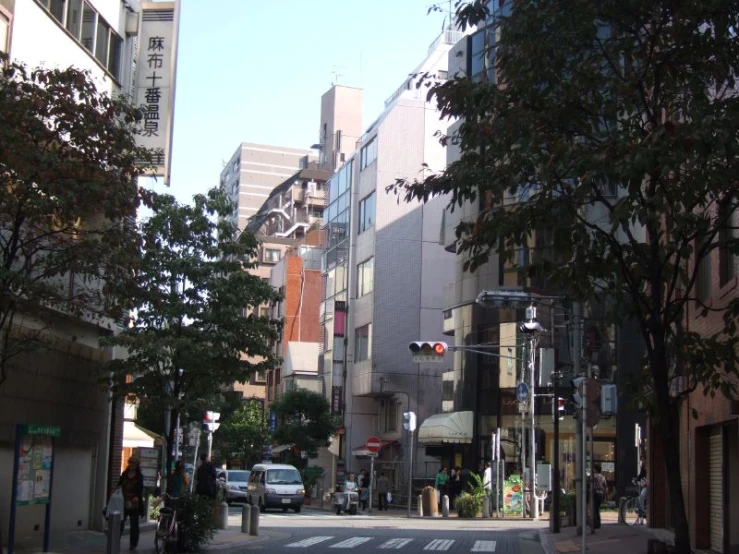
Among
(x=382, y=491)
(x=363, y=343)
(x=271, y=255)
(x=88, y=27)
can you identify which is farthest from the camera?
(x=271, y=255)

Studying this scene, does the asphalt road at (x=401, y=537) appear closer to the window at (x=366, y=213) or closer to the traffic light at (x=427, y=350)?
the traffic light at (x=427, y=350)

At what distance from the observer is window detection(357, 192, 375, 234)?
62.6m

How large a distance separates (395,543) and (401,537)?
2.37 metres

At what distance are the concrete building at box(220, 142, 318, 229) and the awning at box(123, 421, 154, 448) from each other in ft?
396

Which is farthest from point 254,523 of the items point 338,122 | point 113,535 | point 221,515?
point 338,122

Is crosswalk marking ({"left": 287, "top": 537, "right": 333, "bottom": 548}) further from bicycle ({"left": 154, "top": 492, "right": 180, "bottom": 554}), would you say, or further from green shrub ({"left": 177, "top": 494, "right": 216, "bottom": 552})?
bicycle ({"left": 154, "top": 492, "right": 180, "bottom": 554})

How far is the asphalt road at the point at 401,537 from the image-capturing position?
72.4 feet

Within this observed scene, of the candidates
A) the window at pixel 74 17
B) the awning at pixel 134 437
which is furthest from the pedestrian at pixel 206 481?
the window at pixel 74 17

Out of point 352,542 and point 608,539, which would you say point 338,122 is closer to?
point 608,539

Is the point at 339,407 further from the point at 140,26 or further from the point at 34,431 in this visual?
the point at 34,431

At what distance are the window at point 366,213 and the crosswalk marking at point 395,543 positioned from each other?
1520 inches

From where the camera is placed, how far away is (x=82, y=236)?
1482 cm

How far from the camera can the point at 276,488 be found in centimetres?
4259

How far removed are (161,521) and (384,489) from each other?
1116 inches
